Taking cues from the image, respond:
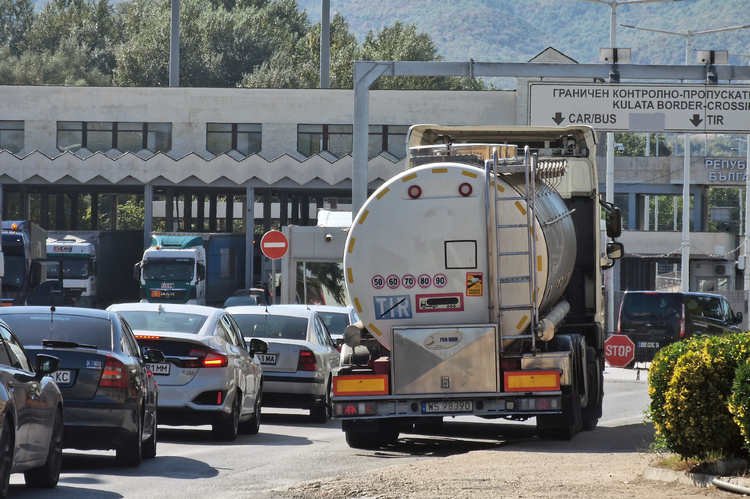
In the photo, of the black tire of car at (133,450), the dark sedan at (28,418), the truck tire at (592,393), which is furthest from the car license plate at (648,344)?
the dark sedan at (28,418)

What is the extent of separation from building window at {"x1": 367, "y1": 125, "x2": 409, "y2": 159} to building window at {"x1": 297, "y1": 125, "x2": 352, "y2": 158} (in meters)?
1.21

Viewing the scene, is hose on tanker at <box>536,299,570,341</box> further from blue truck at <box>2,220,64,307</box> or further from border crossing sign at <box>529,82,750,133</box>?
blue truck at <box>2,220,64,307</box>

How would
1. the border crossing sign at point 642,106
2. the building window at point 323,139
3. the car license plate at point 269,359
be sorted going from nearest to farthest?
the car license plate at point 269,359
the border crossing sign at point 642,106
the building window at point 323,139

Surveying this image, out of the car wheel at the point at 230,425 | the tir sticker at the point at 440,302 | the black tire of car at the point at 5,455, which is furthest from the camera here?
the car wheel at the point at 230,425

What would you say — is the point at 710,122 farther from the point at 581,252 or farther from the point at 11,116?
the point at 11,116

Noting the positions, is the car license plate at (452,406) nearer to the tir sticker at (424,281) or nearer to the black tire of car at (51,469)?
the tir sticker at (424,281)

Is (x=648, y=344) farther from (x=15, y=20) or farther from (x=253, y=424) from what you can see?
(x=15, y=20)

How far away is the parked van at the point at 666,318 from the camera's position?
30844 mm

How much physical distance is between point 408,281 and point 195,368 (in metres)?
2.80

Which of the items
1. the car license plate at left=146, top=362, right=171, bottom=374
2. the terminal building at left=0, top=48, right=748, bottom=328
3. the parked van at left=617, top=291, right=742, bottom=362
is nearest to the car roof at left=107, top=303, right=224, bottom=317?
the car license plate at left=146, top=362, right=171, bottom=374

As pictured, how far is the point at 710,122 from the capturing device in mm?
21578

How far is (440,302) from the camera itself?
12031 millimetres

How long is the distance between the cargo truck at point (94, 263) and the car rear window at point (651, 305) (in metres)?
22.8

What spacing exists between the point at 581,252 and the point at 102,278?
129 feet
